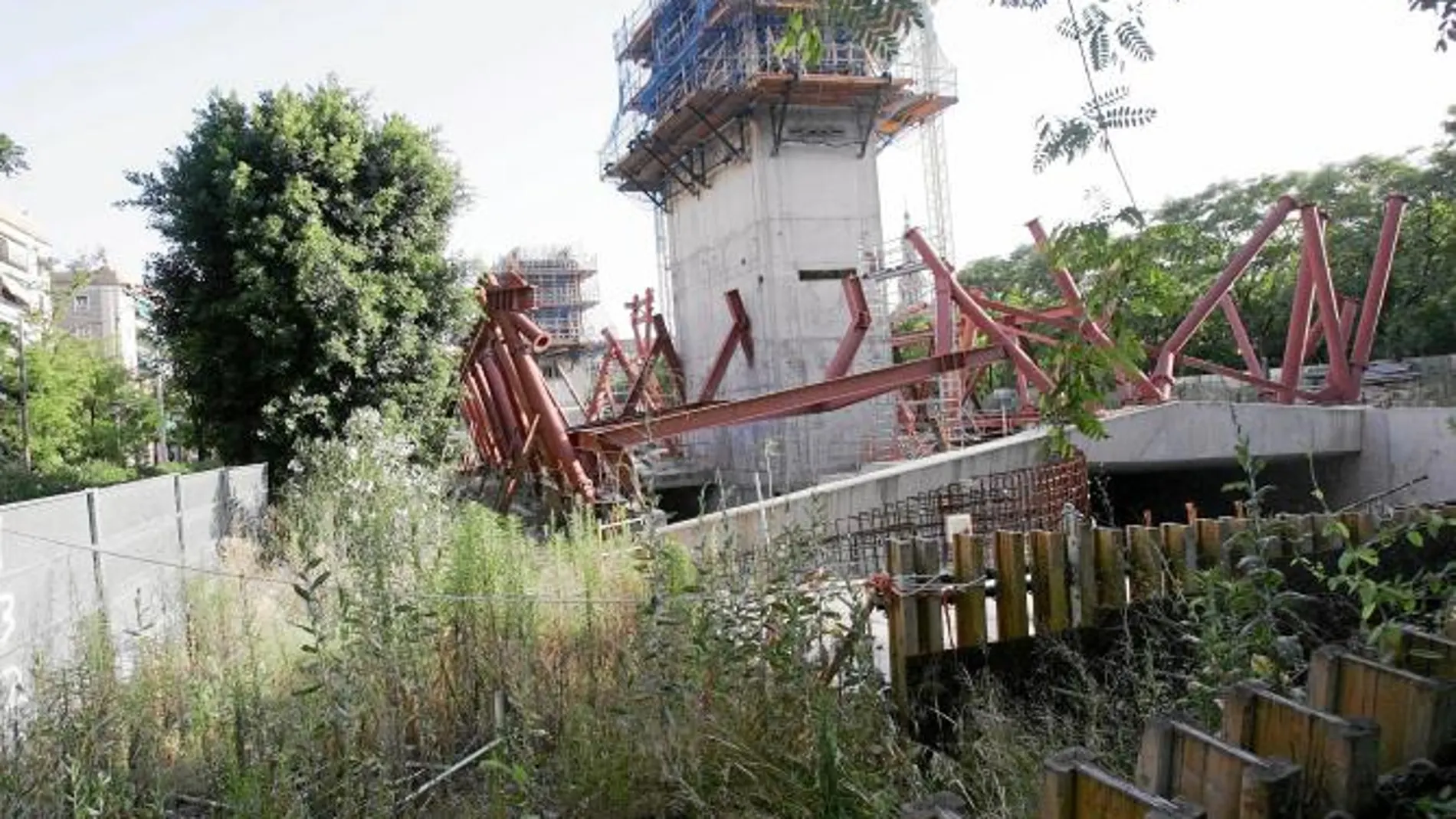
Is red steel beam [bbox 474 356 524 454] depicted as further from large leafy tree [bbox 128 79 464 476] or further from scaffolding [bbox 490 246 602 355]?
scaffolding [bbox 490 246 602 355]

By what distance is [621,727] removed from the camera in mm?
3303

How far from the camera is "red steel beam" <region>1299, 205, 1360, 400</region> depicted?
50.8 feet

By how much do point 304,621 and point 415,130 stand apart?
838 cm

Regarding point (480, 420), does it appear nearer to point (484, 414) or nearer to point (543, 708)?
point (484, 414)

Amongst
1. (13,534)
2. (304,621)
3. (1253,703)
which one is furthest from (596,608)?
(1253,703)

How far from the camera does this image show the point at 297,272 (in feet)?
34.7

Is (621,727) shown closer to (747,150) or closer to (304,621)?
(304,621)

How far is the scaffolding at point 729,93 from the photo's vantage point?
819 inches

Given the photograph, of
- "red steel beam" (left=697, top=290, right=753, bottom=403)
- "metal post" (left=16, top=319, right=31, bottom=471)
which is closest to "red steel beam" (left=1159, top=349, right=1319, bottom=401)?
"red steel beam" (left=697, top=290, right=753, bottom=403)

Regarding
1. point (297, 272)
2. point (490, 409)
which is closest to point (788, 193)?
point (490, 409)

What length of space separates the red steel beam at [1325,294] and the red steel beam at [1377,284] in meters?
0.21

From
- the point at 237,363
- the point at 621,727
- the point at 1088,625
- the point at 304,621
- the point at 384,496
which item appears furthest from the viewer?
the point at 237,363

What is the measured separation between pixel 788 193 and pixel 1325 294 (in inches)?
421

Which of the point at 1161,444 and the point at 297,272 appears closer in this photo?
the point at 297,272
